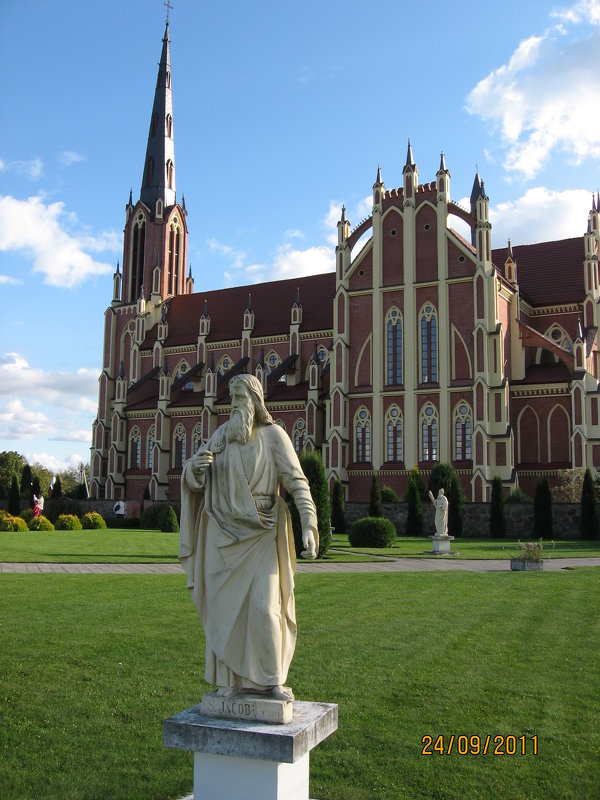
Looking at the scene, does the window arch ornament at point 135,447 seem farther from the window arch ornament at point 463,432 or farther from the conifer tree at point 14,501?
the window arch ornament at point 463,432

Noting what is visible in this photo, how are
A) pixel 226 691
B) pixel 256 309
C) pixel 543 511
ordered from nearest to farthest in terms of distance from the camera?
pixel 226 691, pixel 543 511, pixel 256 309

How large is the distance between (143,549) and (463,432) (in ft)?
70.8

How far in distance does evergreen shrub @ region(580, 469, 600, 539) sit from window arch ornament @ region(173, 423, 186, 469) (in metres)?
28.7

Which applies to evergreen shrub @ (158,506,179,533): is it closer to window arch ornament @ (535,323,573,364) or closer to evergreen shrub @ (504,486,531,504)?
evergreen shrub @ (504,486,531,504)

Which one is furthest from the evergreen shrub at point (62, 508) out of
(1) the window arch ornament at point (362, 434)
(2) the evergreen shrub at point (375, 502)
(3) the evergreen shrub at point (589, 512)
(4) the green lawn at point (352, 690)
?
(4) the green lawn at point (352, 690)

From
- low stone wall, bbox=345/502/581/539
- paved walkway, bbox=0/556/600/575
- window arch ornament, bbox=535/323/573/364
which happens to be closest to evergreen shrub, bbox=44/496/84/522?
low stone wall, bbox=345/502/581/539

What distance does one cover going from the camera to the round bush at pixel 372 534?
2734 centimetres

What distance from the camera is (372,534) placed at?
27375 millimetres

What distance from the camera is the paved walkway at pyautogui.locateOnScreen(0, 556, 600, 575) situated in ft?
59.1

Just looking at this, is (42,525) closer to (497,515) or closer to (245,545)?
(497,515)

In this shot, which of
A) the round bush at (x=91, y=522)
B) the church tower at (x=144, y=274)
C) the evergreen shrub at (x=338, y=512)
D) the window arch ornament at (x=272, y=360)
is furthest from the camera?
the church tower at (x=144, y=274)

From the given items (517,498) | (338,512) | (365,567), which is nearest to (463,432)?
(517,498)

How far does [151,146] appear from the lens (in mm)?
64375

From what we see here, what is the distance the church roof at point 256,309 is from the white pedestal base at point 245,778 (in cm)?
4623
